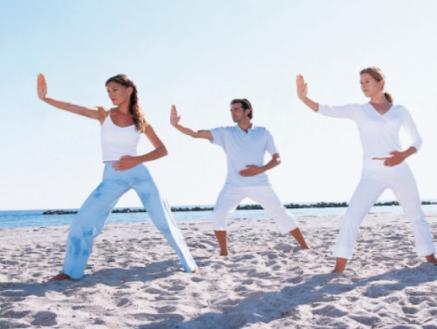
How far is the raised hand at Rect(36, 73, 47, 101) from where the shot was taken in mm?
4715

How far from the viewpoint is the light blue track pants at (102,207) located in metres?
4.70

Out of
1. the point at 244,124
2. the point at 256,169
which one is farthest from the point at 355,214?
the point at 244,124

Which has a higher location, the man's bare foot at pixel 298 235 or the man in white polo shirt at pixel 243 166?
the man in white polo shirt at pixel 243 166

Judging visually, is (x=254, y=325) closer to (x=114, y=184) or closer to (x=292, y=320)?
(x=292, y=320)

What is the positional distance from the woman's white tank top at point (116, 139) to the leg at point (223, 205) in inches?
79.7

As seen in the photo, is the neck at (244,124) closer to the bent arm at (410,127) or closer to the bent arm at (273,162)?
the bent arm at (273,162)

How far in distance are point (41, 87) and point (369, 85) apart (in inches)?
127

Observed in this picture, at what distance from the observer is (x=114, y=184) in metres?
4.77

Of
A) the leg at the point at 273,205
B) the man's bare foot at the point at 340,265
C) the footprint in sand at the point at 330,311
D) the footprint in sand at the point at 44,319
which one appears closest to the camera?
the footprint in sand at the point at 44,319

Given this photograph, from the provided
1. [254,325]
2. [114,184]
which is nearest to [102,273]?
[114,184]

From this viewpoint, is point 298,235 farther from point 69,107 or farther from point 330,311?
point 69,107

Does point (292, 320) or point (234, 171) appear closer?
point (292, 320)

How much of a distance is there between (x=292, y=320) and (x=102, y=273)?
2679 millimetres

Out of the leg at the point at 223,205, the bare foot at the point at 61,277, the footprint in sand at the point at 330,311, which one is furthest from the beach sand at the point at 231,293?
the leg at the point at 223,205
